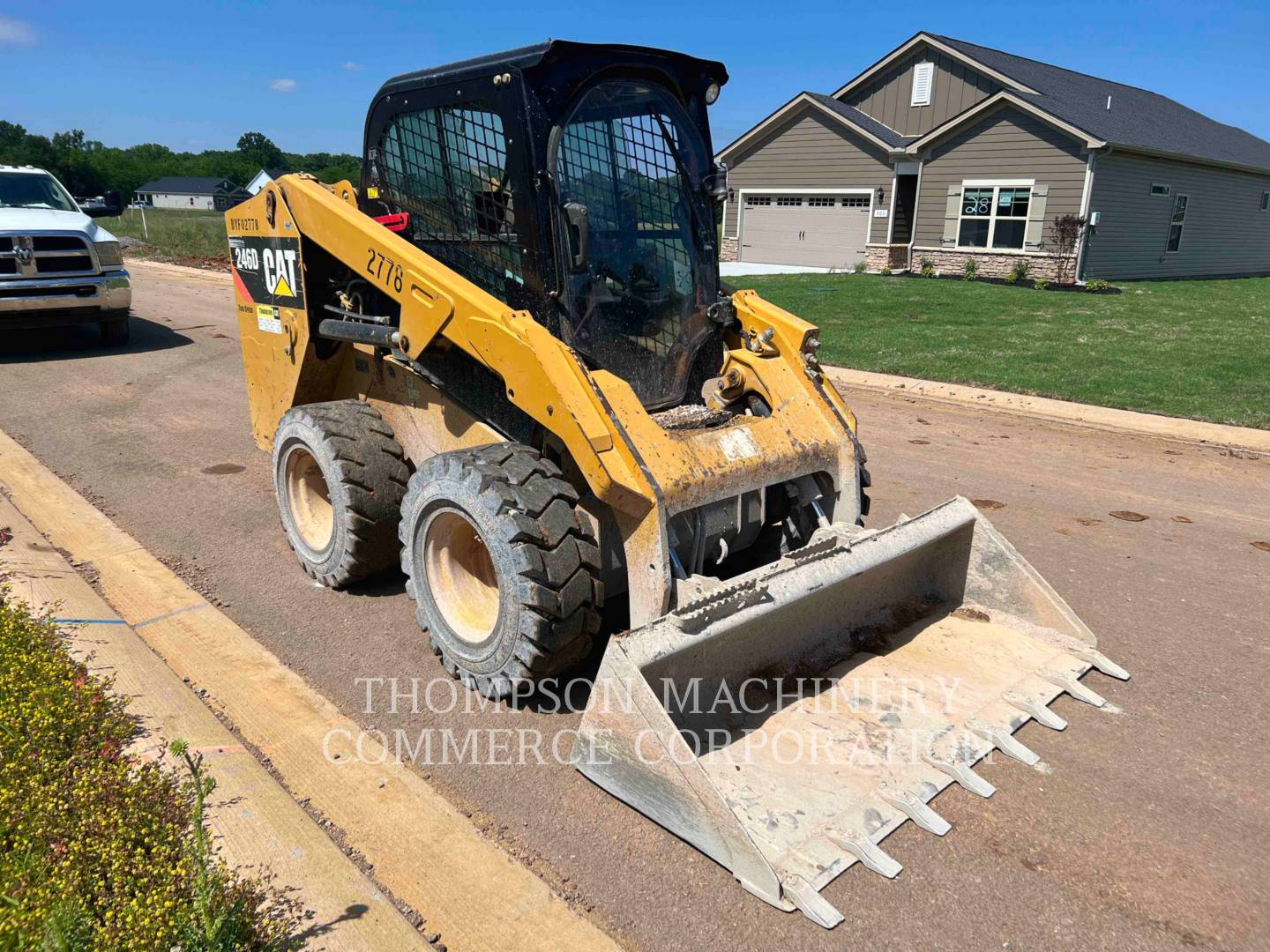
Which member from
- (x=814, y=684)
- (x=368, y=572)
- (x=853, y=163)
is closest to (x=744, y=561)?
(x=814, y=684)

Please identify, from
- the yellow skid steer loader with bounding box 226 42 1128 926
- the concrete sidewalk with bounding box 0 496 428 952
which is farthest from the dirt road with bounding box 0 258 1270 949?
the concrete sidewalk with bounding box 0 496 428 952

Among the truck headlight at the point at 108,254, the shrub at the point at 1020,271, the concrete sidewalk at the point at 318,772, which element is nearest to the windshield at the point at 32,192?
the truck headlight at the point at 108,254

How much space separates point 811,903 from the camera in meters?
2.58

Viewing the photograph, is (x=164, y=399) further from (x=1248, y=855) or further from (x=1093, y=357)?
(x=1093, y=357)

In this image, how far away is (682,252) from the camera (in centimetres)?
444

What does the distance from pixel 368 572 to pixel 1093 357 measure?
1004 cm

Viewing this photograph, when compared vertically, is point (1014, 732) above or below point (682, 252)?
below

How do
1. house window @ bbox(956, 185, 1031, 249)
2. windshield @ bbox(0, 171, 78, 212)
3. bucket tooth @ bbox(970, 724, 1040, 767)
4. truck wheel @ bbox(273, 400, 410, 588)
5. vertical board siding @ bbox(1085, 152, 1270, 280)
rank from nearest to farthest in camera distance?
1. bucket tooth @ bbox(970, 724, 1040, 767)
2. truck wheel @ bbox(273, 400, 410, 588)
3. windshield @ bbox(0, 171, 78, 212)
4. vertical board siding @ bbox(1085, 152, 1270, 280)
5. house window @ bbox(956, 185, 1031, 249)

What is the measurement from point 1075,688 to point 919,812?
1.17 metres

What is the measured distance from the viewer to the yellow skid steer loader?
3061 millimetres

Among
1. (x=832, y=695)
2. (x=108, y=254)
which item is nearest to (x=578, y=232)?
(x=832, y=695)

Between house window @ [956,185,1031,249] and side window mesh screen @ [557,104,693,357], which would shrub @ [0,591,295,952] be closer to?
side window mesh screen @ [557,104,693,357]

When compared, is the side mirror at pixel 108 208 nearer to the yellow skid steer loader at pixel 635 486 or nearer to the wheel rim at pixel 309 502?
the yellow skid steer loader at pixel 635 486

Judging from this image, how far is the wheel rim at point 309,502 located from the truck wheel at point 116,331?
7863 millimetres
